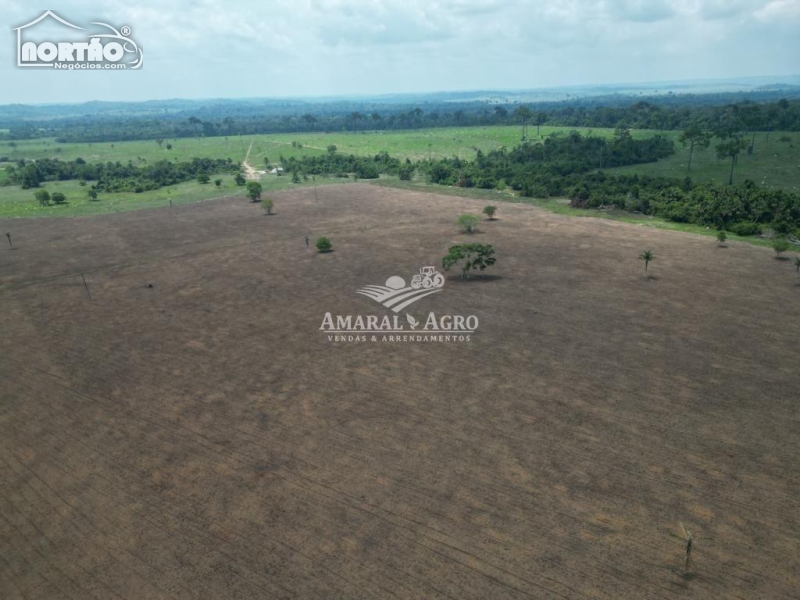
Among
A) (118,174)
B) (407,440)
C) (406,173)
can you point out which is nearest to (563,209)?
(406,173)

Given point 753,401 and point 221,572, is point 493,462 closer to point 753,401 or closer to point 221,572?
point 221,572

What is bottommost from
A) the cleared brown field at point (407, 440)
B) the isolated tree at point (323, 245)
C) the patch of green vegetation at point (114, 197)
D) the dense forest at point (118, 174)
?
the cleared brown field at point (407, 440)

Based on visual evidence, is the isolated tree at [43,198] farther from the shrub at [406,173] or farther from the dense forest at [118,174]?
the shrub at [406,173]

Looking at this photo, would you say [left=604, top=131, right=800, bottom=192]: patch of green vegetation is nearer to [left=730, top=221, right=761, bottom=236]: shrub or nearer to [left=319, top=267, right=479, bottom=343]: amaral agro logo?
[left=730, top=221, right=761, bottom=236]: shrub

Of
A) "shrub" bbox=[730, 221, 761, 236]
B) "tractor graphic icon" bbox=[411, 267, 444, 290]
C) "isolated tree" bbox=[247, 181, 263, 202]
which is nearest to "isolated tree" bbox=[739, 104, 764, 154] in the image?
"shrub" bbox=[730, 221, 761, 236]

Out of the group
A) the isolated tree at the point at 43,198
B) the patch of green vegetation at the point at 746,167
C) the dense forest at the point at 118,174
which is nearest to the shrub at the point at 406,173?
→ the patch of green vegetation at the point at 746,167

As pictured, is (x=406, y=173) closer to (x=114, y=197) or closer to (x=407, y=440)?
(x=114, y=197)
